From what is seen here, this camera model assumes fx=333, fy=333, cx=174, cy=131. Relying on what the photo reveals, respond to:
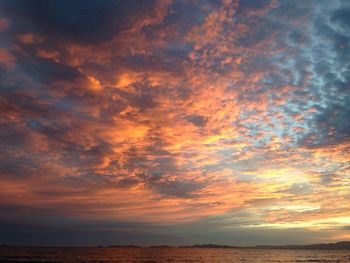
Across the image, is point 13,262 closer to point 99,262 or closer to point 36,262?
point 36,262

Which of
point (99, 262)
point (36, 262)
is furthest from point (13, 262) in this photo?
point (99, 262)

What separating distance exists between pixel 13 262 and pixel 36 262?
605cm

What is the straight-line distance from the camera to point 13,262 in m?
84.4

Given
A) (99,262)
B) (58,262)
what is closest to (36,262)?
(58,262)

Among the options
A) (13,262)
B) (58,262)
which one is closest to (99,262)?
(58,262)

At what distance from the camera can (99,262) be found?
93.2m

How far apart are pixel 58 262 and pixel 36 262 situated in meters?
5.70

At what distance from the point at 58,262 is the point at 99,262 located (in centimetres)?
1096

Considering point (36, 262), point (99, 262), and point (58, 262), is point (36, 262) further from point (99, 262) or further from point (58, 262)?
point (99, 262)

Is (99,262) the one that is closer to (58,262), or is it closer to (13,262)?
(58,262)

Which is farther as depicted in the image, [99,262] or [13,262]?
[99,262]

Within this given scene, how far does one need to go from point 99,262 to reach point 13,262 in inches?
863

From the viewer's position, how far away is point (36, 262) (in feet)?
291
